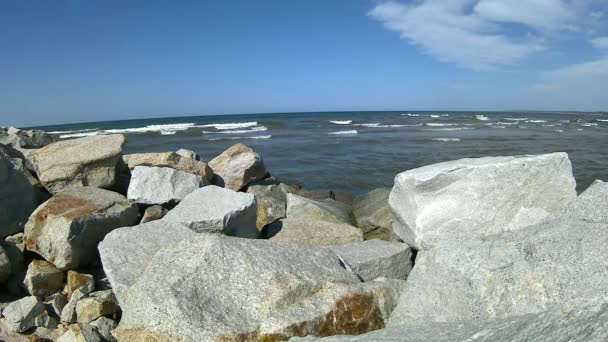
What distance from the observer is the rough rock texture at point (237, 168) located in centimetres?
830

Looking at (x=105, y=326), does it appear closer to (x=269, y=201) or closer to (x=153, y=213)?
(x=153, y=213)

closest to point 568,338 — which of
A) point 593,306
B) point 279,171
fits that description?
point 593,306

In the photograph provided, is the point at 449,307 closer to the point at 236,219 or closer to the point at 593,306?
the point at 593,306

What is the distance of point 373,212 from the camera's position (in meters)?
7.48

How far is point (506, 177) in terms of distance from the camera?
15.4 ft

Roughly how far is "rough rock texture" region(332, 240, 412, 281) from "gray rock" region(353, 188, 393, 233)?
4.87 ft

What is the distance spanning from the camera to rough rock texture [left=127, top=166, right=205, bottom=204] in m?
6.23

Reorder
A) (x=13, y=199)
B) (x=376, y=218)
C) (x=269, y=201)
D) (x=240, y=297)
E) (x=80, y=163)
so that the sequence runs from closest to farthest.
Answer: (x=240, y=297), (x=13, y=199), (x=80, y=163), (x=376, y=218), (x=269, y=201)

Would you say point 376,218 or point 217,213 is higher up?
point 217,213

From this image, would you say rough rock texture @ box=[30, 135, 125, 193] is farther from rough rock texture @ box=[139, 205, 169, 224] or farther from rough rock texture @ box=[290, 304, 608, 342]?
rough rock texture @ box=[290, 304, 608, 342]

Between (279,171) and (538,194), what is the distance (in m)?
10.4

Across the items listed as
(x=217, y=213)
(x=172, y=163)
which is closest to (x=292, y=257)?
(x=217, y=213)

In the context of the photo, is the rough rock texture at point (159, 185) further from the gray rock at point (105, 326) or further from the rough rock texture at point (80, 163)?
the gray rock at point (105, 326)

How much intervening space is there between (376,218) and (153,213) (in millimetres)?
3257
